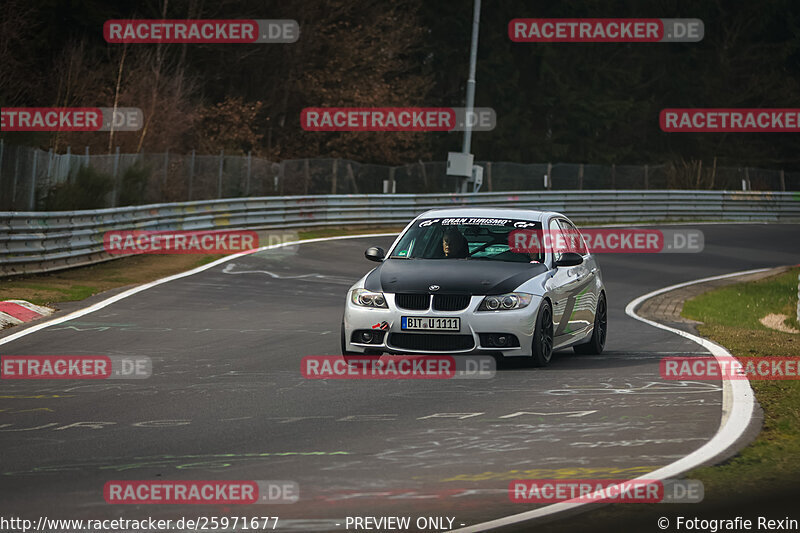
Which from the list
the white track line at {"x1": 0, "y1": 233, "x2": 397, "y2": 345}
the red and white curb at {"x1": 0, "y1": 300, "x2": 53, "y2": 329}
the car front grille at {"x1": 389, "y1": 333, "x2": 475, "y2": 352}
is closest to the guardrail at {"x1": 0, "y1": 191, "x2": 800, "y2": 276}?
the white track line at {"x1": 0, "y1": 233, "x2": 397, "y2": 345}

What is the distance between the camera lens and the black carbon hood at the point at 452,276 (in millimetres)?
11953

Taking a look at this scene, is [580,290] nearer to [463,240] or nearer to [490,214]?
[490,214]

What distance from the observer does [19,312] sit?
53.1ft

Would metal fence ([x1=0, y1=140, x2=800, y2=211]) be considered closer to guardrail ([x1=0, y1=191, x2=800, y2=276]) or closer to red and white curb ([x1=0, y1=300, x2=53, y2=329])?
guardrail ([x1=0, y1=191, x2=800, y2=276])

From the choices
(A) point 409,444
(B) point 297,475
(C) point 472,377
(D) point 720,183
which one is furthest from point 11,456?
(D) point 720,183

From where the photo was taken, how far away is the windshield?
42.8 feet

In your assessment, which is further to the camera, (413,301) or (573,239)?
(573,239)

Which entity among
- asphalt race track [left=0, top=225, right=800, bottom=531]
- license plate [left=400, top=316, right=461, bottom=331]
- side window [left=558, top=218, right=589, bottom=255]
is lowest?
asphalt race track [left=0, top=225, right=800, bottom=531]

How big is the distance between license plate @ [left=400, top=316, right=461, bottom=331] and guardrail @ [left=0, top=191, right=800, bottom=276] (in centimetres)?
1091

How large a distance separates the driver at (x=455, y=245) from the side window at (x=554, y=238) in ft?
2.87

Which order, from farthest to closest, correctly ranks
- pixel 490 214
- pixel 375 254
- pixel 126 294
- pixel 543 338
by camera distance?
pixel 126 294 < pixel 490 214 < pixel 375 254 < pixel 543 338

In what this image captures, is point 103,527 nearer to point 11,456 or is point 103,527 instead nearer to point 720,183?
point 11,456

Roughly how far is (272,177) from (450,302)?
27705 mm

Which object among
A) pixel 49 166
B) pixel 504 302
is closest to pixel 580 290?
pixel 504 302
